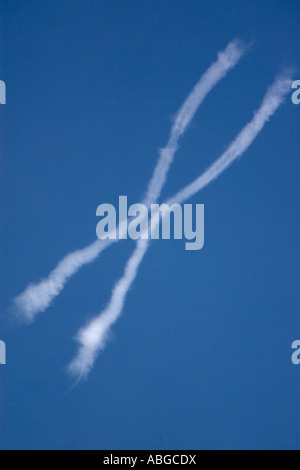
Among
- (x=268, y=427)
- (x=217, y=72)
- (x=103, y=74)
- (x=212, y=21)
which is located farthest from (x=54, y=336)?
(x=212, y=21)

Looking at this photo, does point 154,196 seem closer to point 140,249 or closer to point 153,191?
point 153,191

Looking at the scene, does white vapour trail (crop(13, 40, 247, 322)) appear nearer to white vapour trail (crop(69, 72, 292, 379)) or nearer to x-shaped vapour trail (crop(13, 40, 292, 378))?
x-shaped vapour trail (crop(13, 40, 292, 378))

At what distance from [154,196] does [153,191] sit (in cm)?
2

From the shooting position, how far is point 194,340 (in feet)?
3.46

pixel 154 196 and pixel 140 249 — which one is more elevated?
pixel 154 196

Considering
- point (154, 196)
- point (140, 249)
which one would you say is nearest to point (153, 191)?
point (154, 196)

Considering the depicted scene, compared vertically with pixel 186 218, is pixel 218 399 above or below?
below

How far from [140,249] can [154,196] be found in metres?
0.19

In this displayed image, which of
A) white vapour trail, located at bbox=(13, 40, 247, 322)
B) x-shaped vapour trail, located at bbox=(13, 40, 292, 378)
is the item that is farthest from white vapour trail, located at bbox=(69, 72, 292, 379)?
white vapour trail, located at bbox=(13, 40, 247, 322)

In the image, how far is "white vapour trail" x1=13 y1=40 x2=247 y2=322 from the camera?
103 centimetres

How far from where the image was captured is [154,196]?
104 cm

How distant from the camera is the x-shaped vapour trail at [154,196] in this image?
1032mm
